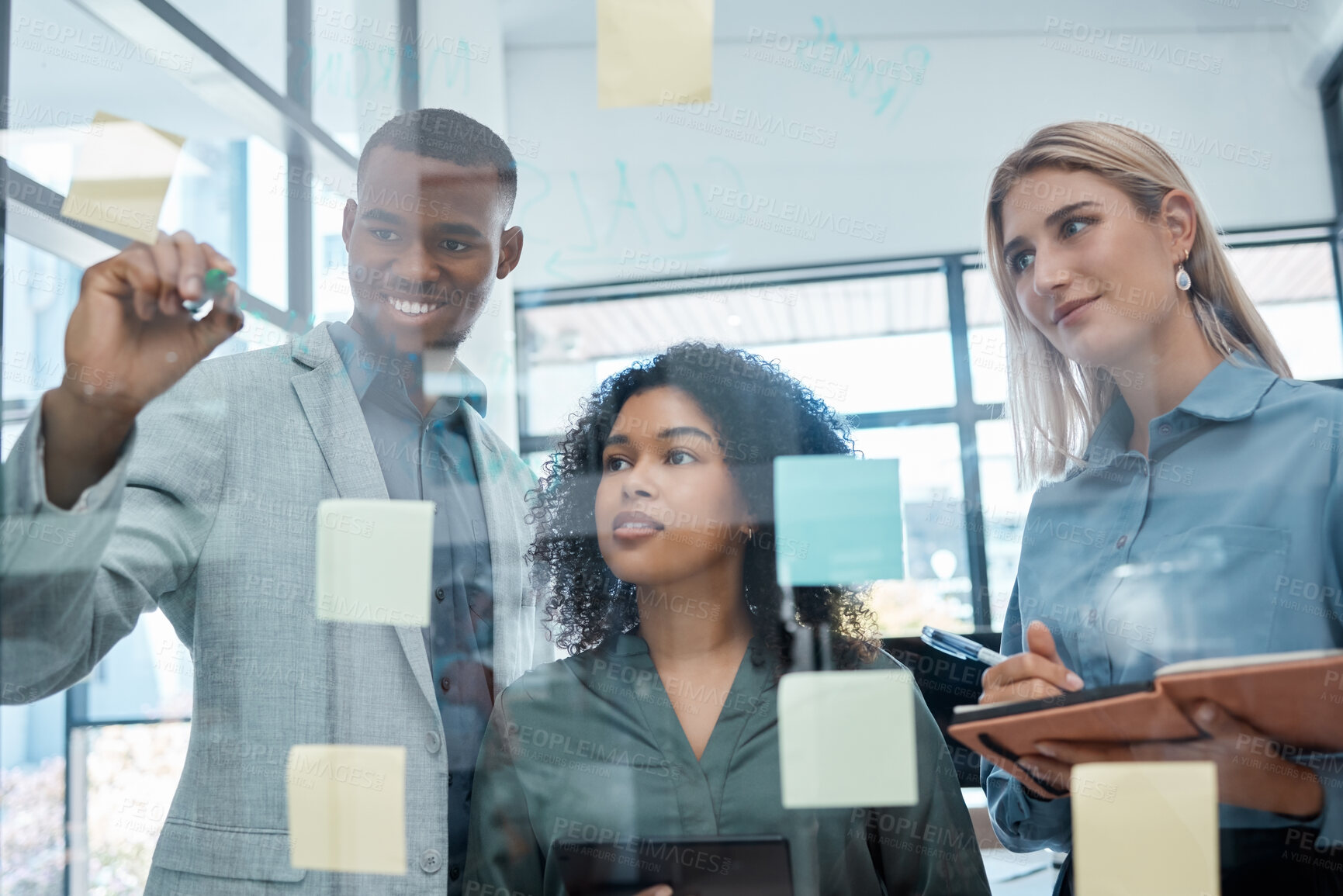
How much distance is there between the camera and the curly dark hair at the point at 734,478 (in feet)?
2.57

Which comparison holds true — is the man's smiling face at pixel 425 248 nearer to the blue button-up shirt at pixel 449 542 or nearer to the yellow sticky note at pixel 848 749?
the blue button-up shirt at pixel 449 542

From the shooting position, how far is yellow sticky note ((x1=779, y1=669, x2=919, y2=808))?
0.73 m

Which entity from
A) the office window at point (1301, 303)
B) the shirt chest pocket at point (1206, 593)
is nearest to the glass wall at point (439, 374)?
the office window at point (1301, 303)

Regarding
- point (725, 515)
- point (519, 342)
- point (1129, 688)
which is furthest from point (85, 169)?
point (1129, 688)

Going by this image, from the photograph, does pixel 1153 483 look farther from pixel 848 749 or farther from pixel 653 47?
pixel 653 47

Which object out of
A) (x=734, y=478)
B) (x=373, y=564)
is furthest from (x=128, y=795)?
(x=734, y=478)

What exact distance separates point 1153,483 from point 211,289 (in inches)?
32.1

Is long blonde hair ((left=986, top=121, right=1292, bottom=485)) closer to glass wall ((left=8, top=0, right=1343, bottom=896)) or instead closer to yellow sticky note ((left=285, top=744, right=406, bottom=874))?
glass wall ((left=8, top=0, right=1343, bottom=896))

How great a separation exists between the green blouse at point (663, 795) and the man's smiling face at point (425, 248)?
37 cm

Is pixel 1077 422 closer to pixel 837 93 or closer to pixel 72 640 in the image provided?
pixel 837 93

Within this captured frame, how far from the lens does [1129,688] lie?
64 centimetres

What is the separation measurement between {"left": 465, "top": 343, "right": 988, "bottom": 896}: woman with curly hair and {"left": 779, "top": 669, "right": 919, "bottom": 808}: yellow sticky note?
12 mm

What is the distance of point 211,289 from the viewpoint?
0.72 meters

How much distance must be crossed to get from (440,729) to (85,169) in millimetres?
613
